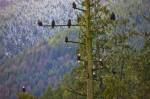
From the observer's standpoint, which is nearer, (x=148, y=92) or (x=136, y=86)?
(x=148, y=92)

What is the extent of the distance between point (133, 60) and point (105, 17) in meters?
15.1

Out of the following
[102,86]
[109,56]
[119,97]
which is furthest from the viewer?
[119,97]

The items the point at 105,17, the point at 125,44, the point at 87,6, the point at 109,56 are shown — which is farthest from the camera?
the point at 125,44

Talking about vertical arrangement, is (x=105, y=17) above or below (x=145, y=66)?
above

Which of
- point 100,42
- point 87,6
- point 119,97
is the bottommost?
point 119,97

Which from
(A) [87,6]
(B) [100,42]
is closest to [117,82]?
(B) [100,42]

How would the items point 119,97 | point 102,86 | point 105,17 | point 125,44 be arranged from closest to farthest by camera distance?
point 105,17, point 102,86, point 125,44, point 119,97

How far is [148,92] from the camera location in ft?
145

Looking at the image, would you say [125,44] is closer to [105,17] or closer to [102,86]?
[102,86]

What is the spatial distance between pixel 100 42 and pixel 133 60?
44.2 feet

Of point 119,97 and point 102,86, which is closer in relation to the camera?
point 102,86

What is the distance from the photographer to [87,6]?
41.5 ft

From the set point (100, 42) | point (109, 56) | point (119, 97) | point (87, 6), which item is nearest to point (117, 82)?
point (109, 56)

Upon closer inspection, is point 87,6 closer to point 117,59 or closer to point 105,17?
point 105,17
